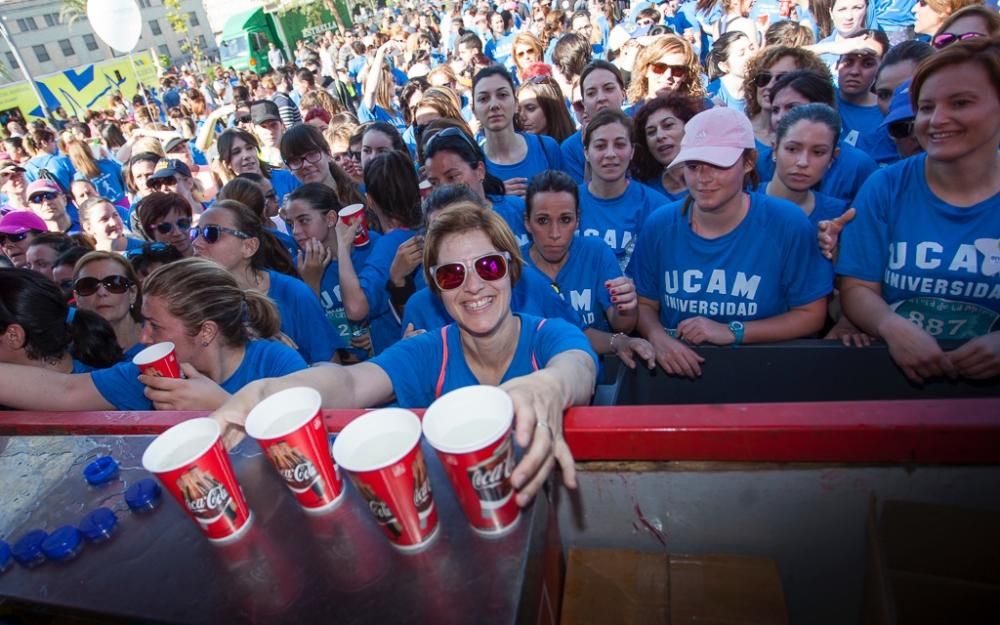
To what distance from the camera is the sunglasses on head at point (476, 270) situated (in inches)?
74.9

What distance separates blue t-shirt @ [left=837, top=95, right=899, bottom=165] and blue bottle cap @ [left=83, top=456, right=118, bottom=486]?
4.67m

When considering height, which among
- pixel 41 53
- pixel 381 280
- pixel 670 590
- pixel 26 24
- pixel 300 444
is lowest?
pixel 670 590

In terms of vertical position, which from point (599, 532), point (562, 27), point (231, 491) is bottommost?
point (599, 532)

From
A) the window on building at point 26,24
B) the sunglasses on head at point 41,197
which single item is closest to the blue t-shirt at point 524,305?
the sunglasses on head at point 41,197

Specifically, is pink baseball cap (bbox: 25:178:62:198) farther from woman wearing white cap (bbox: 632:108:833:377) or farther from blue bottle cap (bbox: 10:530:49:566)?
woman wearing white cap (bbox: 632:108:833:377)

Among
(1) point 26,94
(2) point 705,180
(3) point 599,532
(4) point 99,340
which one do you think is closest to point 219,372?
(4) point 99,340

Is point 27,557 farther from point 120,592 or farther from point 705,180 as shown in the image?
point 705,180

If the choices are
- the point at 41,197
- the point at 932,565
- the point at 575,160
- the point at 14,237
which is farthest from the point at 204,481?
the point at 41,197

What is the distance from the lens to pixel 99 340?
2.88 meters

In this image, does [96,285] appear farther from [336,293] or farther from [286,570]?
[286,570]

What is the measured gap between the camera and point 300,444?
1.20 meters

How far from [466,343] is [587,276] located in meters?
1.18

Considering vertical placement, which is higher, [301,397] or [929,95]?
[929,95]

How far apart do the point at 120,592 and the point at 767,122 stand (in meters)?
4.79
